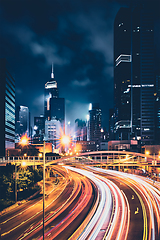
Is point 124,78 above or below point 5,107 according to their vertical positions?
above

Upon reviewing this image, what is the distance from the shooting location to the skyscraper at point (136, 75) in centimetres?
17650

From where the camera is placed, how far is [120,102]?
188 metres

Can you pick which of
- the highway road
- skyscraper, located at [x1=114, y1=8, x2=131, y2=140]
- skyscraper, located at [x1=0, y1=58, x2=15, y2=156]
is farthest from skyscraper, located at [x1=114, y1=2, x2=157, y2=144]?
the highway road

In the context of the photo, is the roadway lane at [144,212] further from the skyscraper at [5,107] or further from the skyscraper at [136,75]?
the skyscraper at [136,75]

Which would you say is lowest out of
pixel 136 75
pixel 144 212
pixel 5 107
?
pixel 144 212

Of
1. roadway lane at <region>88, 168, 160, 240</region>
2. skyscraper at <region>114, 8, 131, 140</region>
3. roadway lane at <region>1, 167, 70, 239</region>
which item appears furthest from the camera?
skyscraper at <region>114, 8, 131, 140</region>

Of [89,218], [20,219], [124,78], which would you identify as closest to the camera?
[89,218]

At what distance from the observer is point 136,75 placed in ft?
603

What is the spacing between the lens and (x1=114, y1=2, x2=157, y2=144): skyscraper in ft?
579

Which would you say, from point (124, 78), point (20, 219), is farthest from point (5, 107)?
point (124, 78)

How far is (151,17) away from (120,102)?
296 feet

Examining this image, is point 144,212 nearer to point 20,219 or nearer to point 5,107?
point 20,219

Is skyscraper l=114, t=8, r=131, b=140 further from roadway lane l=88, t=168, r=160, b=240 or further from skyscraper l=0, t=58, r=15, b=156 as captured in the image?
roadway lane l=88, t=168, r=160, b=240

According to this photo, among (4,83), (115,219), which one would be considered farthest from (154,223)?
(4,83)
